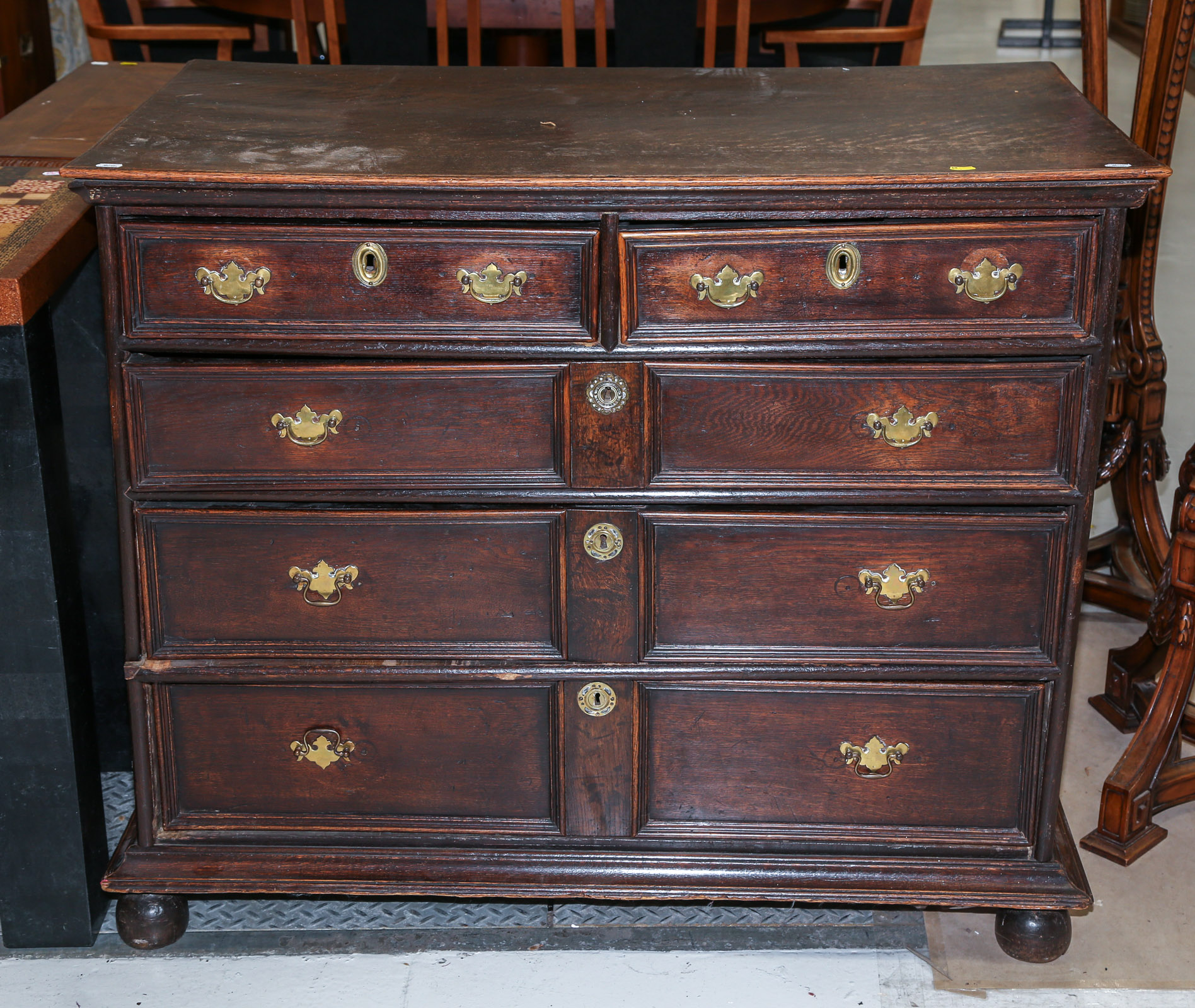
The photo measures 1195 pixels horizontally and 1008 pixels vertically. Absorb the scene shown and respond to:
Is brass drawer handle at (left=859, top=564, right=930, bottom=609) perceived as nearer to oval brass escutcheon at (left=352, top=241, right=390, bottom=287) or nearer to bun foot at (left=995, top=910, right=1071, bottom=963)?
bun foot at (left=995, top=910, right=1071, bottom=963)

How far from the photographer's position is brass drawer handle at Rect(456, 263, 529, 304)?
1732mm

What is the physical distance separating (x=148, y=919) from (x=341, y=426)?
82cm

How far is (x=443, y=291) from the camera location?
5.73 feet

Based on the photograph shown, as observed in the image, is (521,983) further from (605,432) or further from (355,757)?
(605,432)

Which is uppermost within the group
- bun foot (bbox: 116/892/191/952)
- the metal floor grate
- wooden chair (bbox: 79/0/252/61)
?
wooden chair (bbox: 79/0/252/61)

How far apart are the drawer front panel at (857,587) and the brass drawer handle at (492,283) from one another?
0.35 m

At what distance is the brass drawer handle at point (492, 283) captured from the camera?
173 centimetres

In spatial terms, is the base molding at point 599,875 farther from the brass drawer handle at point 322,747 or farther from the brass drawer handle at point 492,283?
the brass drawer handle at point 492,283

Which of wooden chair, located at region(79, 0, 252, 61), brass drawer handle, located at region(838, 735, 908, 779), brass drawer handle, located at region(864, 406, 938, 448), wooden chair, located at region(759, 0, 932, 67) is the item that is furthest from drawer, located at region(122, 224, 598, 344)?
wooden chair, located at region(79, 0, 252, 61)

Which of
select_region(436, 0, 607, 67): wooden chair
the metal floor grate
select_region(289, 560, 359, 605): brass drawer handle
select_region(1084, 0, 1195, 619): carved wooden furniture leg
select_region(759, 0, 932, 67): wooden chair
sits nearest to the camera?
select_region(289, 560, 359, 605): brass drawer handle

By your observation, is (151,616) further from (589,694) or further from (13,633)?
(589,694)

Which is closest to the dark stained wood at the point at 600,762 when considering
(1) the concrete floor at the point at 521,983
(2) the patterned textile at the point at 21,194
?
(1) the concrete floor at the point at 521,983

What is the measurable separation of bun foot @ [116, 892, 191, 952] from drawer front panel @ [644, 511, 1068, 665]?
811 mm

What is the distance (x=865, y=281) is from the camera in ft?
5.65
